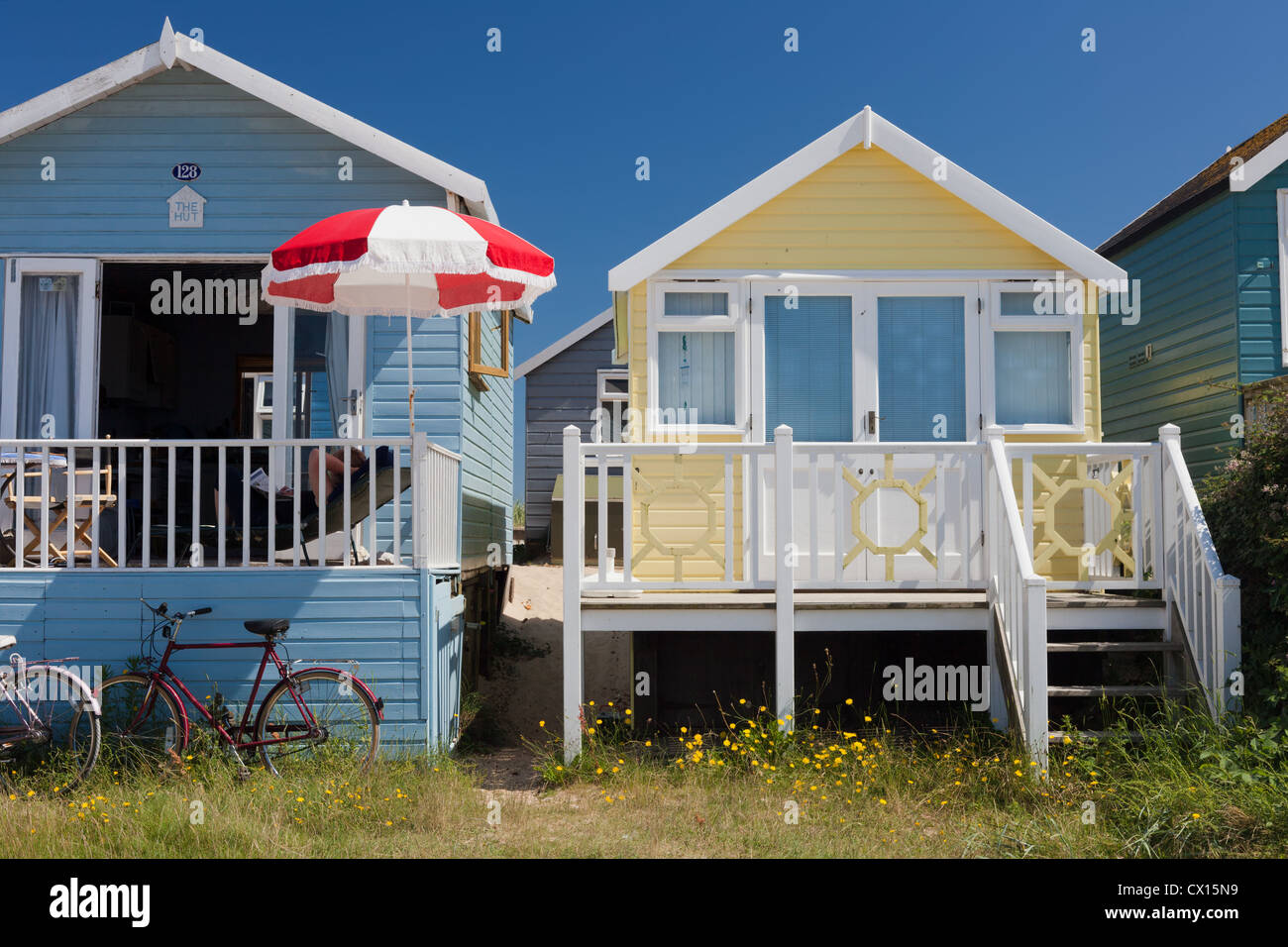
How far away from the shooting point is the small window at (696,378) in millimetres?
8391

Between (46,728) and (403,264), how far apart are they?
3553mm

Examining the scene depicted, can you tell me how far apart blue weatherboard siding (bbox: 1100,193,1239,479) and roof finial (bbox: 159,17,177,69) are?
952 cm

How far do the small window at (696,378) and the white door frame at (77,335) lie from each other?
15.0 feet

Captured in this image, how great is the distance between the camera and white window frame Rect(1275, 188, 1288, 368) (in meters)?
10.0

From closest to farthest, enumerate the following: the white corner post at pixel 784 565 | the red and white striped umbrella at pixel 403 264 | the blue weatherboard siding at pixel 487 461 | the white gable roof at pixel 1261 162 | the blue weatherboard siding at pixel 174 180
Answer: the red and white striped umbrella at pixel 403 264 < the white corner post at pixel 784 565 < the blue weatherboard siding at pixel 174 180 < the blue weatherboard siding at pixel 487 461 < the white gable roof at pixel 1261 162

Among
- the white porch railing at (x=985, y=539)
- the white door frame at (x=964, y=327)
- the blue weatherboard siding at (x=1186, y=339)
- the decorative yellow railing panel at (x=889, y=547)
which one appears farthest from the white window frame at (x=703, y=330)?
the blue weatherboard siding at (x=1186, y=339)

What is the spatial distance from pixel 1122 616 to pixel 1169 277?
19.8 feet

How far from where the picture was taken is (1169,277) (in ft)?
37.3

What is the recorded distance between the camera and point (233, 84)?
8625 millimetres

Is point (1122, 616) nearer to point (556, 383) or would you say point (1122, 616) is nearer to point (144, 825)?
point (144, 825)

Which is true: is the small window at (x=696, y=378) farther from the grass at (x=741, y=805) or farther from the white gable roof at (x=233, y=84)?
the grass at (x=741, y=805)

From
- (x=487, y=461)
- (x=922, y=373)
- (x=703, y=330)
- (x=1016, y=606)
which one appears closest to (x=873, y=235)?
(x=922, y=373)

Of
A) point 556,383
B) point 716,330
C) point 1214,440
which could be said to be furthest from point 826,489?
point 556,383

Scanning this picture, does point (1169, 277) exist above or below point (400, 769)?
above
